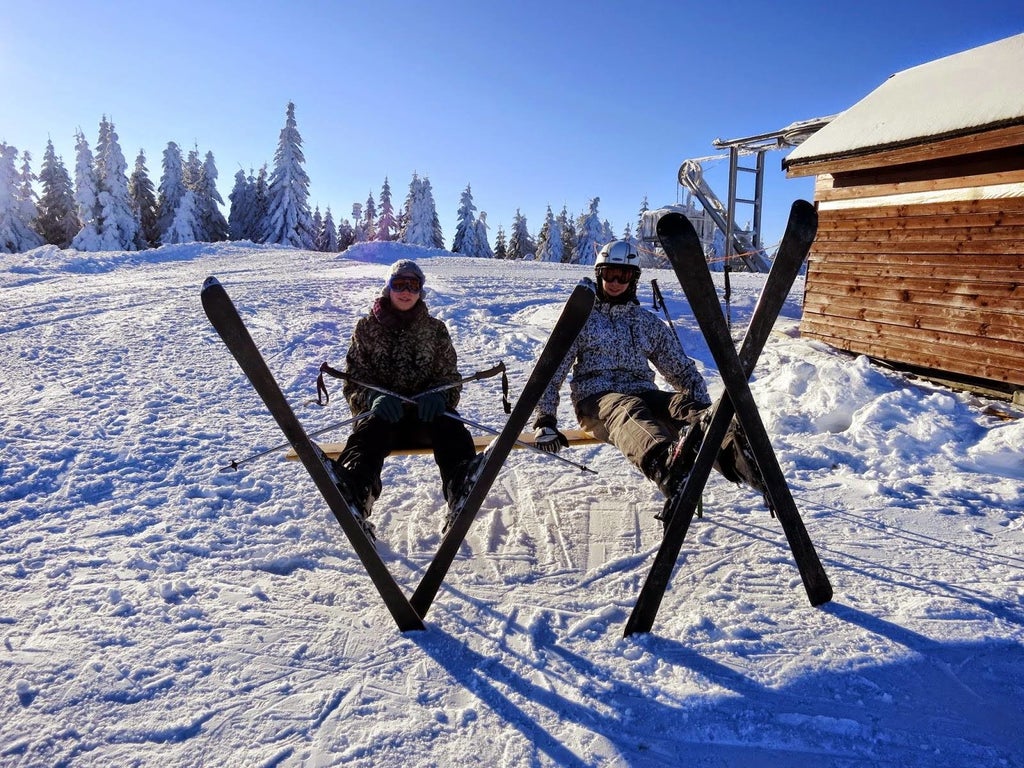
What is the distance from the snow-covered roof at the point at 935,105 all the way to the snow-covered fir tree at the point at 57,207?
4972 cm

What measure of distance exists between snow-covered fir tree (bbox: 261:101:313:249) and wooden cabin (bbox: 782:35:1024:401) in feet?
117

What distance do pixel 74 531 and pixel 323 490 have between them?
2.13 meters

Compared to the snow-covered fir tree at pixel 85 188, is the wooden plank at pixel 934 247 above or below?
below

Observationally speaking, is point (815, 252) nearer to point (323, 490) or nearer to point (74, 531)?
point (323, 490)

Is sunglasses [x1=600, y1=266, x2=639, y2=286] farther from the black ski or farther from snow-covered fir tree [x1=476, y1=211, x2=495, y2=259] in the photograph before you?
snow-covered fir tree [x1=476, y1=211, x2=495, y2=259]

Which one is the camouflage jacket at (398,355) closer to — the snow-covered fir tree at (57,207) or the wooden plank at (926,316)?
the wooden plank at (926,316)

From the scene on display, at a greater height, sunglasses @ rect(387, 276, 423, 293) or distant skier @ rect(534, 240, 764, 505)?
sunglasses @ rect(387, 276, 423, 293)

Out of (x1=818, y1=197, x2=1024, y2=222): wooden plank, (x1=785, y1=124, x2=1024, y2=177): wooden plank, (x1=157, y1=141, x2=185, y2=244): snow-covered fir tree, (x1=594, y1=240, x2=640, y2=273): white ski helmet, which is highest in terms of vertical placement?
(x1=157, y1=141, x2=185, y2=244): snow-covered fir tree

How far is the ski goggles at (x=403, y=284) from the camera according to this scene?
3.92 metres

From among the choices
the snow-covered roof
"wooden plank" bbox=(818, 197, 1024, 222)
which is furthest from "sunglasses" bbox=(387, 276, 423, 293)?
"wooden plank" bbox=(818, 197, 1024, 222)

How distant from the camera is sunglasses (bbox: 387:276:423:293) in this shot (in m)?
3.92

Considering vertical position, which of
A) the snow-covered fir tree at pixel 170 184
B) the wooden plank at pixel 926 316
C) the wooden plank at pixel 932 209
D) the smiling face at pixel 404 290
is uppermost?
the snow-covered fir tree at pixel 170 184

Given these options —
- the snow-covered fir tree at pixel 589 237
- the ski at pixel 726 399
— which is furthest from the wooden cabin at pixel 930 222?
the snow-covered fir tree at pixel 589 237

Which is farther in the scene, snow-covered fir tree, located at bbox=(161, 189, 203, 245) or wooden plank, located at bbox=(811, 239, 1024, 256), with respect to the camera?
snow-covered fir tree, located at bbox=(161, 189, 203, 245)
